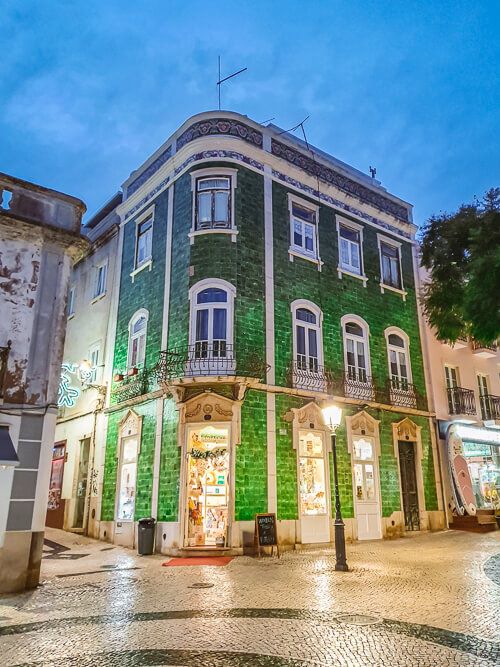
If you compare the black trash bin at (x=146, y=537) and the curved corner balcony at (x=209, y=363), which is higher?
the curved corner balcony at (x=209, y=363)

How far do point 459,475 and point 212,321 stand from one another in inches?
467

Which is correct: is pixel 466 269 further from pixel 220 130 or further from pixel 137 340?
pixel 137 340

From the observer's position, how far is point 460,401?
826 inches

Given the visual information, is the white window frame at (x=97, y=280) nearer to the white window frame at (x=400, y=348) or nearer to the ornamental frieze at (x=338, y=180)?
the ornamental frieze at (x=338, y=180)

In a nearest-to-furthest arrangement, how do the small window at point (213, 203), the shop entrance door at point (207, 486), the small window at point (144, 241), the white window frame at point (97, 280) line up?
the shop entrance door at point (207, 486) → the small window at point (213, 203) → the small window at point (144, 241) → the white window frame at point (97, 280)

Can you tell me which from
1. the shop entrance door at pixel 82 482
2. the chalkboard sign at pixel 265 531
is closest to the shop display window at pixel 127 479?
the shop entrance door at pixel 82 482

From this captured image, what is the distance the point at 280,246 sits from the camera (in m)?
16.8

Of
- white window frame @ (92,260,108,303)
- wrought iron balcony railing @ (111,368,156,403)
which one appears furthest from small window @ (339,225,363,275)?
white window frame @ (92,260,108,303)

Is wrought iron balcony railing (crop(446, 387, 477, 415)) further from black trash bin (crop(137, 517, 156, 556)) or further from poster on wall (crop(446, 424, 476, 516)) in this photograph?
black trash bin (crop(137, 517, 156, 556))

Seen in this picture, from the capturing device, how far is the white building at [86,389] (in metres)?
17.9

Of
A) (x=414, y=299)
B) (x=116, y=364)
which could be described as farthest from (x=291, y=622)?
(x=414, y=299)

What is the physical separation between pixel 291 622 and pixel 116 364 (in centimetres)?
1288

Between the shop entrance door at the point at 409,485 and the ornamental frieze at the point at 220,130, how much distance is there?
12.2 meters

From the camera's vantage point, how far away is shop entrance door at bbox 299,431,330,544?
1480cm
